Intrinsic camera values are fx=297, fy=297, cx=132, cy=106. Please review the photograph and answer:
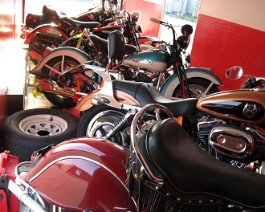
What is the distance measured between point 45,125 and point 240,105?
A: 173 centimetres

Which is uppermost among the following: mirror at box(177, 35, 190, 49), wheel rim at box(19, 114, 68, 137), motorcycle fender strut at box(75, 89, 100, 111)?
mirror at box(177, 35, 190, 49)

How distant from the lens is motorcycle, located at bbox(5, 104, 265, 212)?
3.12 feet

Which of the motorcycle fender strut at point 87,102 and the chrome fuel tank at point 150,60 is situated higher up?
the chrome fuel tank at point 150,60

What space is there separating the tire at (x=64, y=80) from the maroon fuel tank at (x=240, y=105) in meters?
1.74

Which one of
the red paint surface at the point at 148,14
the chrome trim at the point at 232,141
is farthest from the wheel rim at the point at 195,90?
the red paint surface at the point at 148,14

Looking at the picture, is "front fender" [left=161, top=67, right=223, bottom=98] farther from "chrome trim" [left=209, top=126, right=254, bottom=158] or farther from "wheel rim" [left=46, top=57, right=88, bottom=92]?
"chrome trim" [left=209, top=126, right=254, bottom=158]

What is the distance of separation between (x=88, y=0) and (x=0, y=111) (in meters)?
13.0

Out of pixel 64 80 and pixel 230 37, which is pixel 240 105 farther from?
pixel 230 37

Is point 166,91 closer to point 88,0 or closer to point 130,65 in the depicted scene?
point 130,65

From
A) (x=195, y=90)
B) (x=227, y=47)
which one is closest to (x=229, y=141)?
(x=195, y=90)

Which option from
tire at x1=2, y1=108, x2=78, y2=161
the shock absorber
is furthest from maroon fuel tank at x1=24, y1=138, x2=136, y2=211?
tire at x1=2, y1=108, x2=78, y2=161

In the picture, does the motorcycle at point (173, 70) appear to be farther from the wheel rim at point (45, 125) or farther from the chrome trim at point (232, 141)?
the chrome trim at point (232, 141)

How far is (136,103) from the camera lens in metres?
2.01

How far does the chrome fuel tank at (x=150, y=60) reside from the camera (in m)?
3.19
